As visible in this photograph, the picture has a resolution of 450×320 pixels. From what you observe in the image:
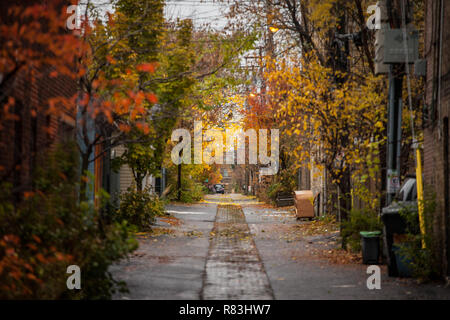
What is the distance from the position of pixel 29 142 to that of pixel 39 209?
242 centimetres

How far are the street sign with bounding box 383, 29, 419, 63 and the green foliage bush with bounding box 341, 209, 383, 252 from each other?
311 cm

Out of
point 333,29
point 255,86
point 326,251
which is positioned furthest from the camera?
point 255,86

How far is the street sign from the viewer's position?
12.5m

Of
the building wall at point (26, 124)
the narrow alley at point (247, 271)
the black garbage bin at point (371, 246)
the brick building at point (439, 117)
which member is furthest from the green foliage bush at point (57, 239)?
the black garbage bin at point (371, 246)

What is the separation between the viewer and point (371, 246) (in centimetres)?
1257

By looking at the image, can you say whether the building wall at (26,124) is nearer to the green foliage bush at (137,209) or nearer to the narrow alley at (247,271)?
the narrow alley at (247,271)

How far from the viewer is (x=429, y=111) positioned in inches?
454

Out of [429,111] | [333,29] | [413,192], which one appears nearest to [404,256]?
[413,192]

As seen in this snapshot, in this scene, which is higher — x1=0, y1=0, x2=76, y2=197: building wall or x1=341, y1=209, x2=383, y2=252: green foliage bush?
x1=0, y1=0, x2=76, y2=197: building wall

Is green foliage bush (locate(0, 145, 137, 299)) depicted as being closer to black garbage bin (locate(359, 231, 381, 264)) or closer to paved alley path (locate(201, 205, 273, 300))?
paved alley path (locate(201, 205, 273, 300))

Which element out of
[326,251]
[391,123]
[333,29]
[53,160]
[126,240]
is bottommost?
[326,251]

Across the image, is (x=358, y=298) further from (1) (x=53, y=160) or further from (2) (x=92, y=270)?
(1) (x=53, y=160)

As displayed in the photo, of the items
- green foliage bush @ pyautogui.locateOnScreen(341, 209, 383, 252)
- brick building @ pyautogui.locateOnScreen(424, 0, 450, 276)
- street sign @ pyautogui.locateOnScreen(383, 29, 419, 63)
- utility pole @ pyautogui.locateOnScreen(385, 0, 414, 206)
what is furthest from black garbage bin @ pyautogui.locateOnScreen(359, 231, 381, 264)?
street sign @ pyautogui.locateOnScreen(383, 29, 419, 63)

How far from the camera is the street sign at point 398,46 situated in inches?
490
